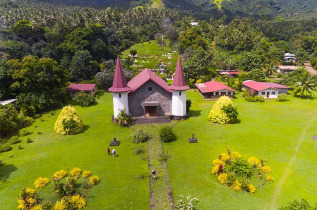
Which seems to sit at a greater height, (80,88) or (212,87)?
(80,88)

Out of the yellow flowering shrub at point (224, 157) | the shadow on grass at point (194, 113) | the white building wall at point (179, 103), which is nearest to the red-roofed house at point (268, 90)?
the shadow on grass at point (194, 113)

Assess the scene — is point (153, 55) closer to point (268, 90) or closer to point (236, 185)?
point (268, 90)

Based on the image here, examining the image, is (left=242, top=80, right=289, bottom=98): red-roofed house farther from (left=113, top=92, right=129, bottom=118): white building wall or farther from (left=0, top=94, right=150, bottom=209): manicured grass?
(left=0, top=94, right=150, bottom=209): manicured grass

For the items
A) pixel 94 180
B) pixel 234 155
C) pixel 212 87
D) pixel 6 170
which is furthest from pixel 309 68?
pixel 6 170

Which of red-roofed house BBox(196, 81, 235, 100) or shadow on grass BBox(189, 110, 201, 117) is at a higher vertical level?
red-roofed house BBox(196, 81, 235, 100)

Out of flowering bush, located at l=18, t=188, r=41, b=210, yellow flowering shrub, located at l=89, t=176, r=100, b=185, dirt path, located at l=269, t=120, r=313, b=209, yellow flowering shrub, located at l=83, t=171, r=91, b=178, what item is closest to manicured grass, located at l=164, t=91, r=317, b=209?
dirt path, located at l=269, t=120, r=313, b=209

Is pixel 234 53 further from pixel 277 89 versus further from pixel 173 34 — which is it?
pixel 277 89

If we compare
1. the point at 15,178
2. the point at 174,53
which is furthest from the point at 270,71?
the point at 15,178
